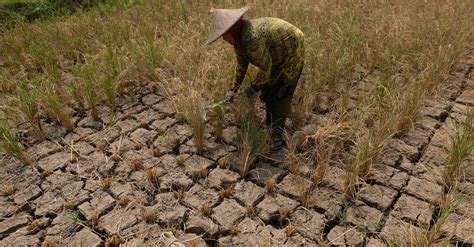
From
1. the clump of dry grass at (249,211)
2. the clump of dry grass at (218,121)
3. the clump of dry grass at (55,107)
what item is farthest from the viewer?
the clump of dry grass at (55,107)

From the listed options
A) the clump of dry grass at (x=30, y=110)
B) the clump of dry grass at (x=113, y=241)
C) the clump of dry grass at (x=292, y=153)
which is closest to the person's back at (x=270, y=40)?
the clump of dry grass at (x=292, y=153)

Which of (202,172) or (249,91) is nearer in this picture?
(202,172)

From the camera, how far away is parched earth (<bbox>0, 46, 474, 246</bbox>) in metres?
2.39

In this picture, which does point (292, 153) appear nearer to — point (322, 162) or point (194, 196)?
point (322, 162)

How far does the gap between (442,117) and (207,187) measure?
211cm

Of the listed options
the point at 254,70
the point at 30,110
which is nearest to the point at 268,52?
the point at 254,70

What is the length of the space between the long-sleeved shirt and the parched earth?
0.60 metres

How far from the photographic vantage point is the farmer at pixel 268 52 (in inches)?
110

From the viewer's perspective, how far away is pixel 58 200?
266 centimetres

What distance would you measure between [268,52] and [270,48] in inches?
4.2

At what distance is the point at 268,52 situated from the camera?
2.86 m

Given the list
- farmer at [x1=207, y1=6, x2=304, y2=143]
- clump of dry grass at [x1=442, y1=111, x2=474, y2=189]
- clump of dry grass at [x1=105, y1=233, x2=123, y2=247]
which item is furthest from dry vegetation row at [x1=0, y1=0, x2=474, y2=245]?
clump of dry grass at [x1=105, y1=233, x2=123, y2=247]

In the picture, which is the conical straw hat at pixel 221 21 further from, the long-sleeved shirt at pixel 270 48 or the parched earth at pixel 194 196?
the parched earth at pixel 194 196

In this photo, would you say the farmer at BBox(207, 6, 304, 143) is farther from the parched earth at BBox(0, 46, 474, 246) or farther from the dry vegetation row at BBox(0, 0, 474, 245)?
the parched earth at BBox(0, 46, 474, 246)
